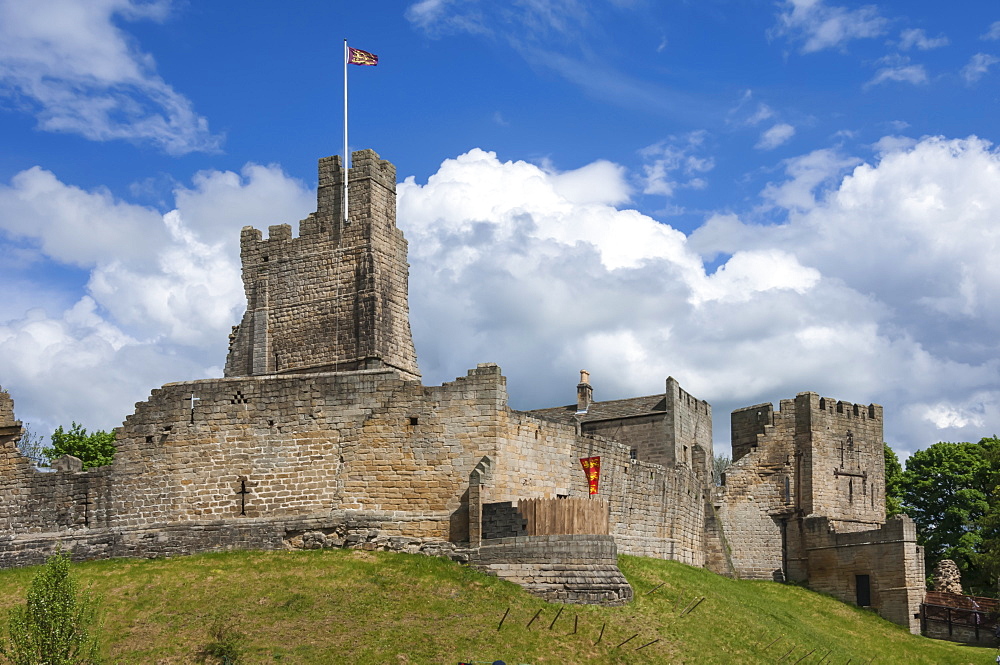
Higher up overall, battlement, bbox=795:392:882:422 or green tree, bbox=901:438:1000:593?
battlement, bbox=795:392:882:422

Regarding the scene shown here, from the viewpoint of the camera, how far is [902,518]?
156ft

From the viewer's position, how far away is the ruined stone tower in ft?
134

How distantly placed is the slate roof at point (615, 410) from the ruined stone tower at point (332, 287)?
1519cm

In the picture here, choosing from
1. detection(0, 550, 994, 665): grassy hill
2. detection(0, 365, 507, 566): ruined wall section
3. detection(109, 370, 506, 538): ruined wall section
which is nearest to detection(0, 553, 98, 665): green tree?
detection(0, 550, 994, 665): grassy hill

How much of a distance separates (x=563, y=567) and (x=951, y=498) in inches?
1434

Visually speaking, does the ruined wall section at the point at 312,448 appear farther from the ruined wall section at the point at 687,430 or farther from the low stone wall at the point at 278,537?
the ruined wall section at the point at 687,430

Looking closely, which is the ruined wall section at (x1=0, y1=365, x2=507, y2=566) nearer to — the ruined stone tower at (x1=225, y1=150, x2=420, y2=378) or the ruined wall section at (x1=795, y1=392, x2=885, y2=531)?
the ruined stone tower at (x1=225, y1=150, x2=420, y2=378)

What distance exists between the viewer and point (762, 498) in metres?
51.1

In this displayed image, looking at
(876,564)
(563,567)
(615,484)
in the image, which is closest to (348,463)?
(563,567)

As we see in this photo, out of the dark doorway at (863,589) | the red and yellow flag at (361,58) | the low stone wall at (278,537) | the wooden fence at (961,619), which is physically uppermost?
the red and yellow flag at (361,58)

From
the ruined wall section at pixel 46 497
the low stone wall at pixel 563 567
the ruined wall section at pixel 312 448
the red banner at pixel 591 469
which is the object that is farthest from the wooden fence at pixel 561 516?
the ruined wall section at pixel 46 497

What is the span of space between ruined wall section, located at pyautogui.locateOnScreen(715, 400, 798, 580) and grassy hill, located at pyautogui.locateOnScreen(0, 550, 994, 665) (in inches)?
494

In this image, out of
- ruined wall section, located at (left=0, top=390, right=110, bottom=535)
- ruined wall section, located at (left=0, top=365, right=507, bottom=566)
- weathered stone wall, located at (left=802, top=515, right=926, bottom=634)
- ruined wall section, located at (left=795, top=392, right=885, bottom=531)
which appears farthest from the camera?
ruined wall section, located at (left=795, top=392, right=885, bottom=531)

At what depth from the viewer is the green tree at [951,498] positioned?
5922 cm
